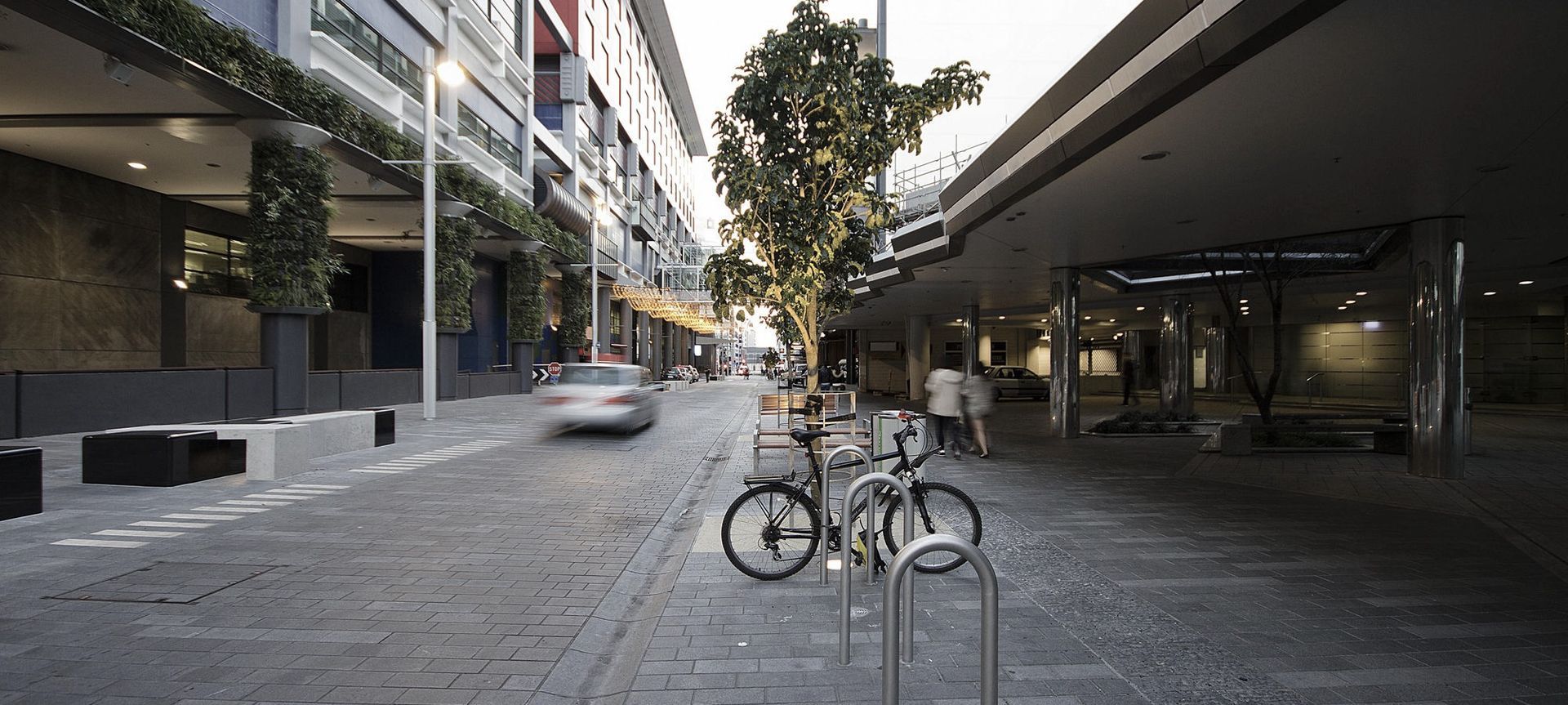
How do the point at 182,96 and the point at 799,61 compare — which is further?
the point at 182,96

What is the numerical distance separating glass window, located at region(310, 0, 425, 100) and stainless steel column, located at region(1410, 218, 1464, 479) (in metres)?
24.5

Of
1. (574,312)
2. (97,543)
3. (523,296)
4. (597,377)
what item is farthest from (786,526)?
(574,312)

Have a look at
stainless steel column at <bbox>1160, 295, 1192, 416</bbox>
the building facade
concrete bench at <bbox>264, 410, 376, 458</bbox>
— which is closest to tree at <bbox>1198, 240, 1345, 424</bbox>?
stainless steel column at <bbox>1160, 295, 1192, 416</bbox>

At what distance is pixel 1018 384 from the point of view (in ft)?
103

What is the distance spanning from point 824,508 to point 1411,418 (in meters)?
10.7

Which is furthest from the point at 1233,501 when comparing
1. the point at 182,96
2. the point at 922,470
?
the point at 182,96

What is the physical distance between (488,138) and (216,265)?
11354 mm

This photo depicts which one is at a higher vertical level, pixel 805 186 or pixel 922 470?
pixel 805 186

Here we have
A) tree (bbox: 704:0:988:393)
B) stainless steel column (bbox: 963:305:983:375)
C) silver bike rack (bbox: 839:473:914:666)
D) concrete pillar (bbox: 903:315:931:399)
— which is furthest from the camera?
concrete pillar (bbox: 903:315:931:399)

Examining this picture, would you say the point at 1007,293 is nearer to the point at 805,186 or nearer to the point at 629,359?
the point at 805,186

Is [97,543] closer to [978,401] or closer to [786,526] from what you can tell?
[786,526]

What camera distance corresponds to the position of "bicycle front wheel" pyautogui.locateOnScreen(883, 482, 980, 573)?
222 inches

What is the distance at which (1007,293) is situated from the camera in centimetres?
2441

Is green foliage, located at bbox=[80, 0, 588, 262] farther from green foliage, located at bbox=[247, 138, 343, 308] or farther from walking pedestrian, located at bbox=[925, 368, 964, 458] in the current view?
walking pedestrian, located at bbox=[925, 368, 964, 458]
